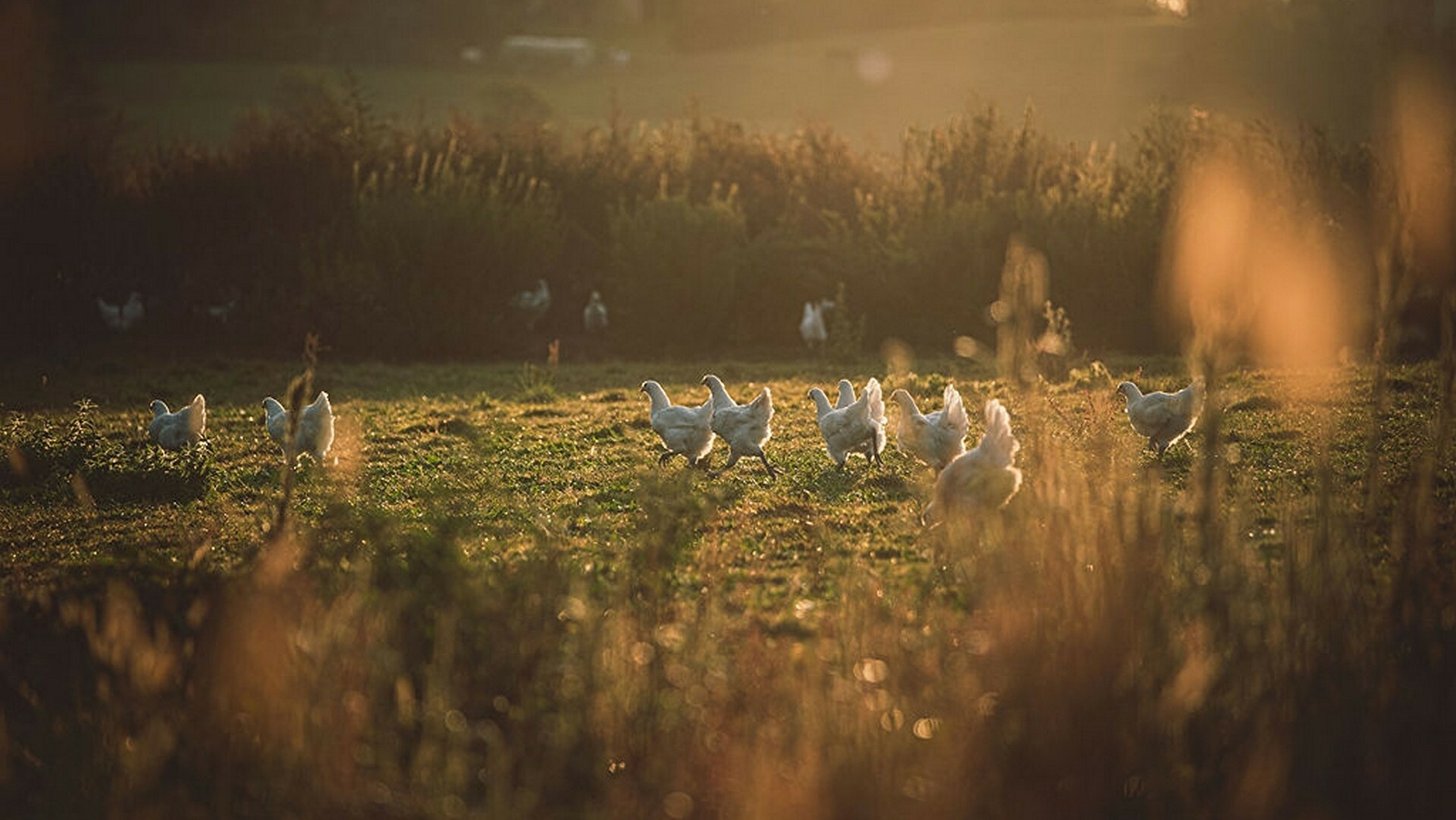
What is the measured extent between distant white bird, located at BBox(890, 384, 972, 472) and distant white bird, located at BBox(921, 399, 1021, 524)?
2.00 m

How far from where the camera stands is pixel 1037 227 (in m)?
27.8

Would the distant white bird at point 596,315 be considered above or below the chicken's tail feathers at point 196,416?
above

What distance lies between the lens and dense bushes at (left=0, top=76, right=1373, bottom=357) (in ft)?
87.9

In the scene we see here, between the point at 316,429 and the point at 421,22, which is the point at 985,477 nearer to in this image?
the point at 316,429

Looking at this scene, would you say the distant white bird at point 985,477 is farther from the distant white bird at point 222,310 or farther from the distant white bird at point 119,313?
the distant white bird at point 119,313

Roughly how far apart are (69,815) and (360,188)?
2486 centimetres

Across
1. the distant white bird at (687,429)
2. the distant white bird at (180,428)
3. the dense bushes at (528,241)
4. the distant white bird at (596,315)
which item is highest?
the dense bushes at (528,241)

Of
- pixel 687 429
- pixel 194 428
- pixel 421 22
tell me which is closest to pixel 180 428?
pixel 194 428

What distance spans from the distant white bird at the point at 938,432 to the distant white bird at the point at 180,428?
22.6ft

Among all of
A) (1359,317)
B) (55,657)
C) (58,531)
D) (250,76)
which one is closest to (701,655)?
(55,657)

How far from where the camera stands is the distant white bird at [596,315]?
28.6 meters

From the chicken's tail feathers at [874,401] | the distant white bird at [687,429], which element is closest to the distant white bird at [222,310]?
the distant white bird at [687,429]

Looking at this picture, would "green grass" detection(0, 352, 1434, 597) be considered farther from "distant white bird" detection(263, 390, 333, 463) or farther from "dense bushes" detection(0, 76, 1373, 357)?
"dense bushes" detection(0, 76, 1373, 357)

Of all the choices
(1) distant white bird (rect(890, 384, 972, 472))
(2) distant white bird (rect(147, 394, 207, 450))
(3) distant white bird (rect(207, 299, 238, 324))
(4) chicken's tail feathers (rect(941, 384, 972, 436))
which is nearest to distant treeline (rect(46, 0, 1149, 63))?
(3) distant white bird (rect(207, 299, 238, 324))
